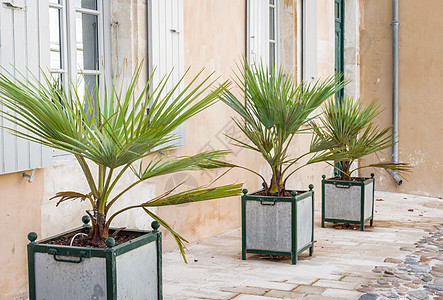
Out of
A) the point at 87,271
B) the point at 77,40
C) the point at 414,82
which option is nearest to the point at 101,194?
the point at 87,271

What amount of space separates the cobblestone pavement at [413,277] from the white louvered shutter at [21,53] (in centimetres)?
219

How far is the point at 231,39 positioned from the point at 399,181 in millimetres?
4302

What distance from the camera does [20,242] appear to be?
3814mm

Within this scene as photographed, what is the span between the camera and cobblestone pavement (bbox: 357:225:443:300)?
4012 mm

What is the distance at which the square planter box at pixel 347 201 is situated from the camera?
6.34 meters

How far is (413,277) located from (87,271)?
8.67 feet

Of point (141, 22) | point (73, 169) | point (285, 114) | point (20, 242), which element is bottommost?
point (20, 242)

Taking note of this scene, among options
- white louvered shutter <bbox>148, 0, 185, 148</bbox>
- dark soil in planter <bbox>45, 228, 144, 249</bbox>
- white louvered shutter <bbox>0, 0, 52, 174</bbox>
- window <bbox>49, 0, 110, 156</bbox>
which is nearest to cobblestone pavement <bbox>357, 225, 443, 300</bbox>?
dark soil in planter <bbox>45, 228, 144, 249</bbox>

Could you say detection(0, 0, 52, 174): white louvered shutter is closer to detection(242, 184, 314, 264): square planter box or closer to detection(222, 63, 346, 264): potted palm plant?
detection(222, 63, 346, 264): potted palm plant

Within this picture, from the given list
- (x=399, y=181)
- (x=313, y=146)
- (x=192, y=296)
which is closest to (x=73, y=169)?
(x=192, y=296)

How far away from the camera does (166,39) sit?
202 inches

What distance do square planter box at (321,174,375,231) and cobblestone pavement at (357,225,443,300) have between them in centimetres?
84

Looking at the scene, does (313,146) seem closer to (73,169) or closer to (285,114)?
(285,114)

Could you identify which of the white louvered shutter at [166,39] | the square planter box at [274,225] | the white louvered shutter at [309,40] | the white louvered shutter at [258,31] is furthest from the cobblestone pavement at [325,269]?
the white louvered shutter at [309,40]
